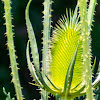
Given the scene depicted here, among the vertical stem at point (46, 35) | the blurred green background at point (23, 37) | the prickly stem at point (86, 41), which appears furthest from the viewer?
the blurred green background at point (23, 37)

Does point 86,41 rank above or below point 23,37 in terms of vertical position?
below

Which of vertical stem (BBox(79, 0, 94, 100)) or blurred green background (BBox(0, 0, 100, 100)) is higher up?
blurred green background (BBox(0, 0, 100, 100))

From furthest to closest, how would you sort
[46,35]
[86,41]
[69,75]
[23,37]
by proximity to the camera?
[23,37], [46,35], [69,75], [86,41]

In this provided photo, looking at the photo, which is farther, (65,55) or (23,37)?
(23,37)

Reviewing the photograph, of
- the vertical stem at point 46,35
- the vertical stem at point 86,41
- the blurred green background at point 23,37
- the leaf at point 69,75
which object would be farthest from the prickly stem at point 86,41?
the blurred green background at point 23,37

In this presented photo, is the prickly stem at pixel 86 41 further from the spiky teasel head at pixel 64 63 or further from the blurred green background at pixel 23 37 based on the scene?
the blurred green background at pixel 23 37

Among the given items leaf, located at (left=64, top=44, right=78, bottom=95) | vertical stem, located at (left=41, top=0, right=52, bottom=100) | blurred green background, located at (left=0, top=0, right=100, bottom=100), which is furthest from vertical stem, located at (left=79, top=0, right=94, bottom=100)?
blurred green background, located at (left=0, top=0, right=100, bottom=100)

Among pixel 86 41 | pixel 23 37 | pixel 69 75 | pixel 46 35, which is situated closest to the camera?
pixel 86 41

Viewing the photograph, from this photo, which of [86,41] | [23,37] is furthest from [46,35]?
[23,37]

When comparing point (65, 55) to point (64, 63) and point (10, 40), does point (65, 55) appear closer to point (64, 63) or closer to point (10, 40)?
point (64, 63)

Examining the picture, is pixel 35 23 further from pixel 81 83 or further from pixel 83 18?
pixel 83 18

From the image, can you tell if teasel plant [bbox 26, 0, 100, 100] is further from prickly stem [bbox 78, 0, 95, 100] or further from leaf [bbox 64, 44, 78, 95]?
prickly stem [bbox 78, 0, 95, 100]
